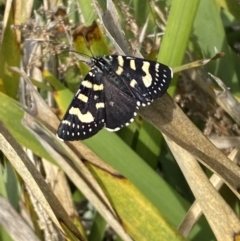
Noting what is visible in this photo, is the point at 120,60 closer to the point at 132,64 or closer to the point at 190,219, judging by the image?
the point at 132,64

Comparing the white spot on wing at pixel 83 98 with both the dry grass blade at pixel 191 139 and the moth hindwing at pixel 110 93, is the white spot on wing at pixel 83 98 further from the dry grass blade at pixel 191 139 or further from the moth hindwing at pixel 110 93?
the dry grass blade at pixel 191 139

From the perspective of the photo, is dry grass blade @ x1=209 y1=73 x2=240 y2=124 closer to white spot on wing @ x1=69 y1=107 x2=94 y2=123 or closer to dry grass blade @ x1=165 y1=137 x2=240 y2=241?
dry grass blade @ x1=165 y1=137 x2=240 y2=241

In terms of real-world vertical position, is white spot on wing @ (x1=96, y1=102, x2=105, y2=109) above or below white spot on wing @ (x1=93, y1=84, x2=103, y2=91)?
below

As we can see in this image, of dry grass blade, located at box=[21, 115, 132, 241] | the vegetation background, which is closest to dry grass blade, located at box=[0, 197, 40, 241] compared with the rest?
the vegetation background

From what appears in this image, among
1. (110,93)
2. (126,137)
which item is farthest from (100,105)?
(126,137)

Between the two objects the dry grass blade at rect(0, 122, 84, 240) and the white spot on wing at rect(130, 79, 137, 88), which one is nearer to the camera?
the dry grass blade at rect(0, 122, 84, 240)

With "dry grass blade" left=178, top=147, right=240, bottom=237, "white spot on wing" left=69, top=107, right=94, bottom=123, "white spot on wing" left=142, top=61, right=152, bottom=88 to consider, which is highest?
"white spot on wing" left=142, top=61, right=152, bottom=88

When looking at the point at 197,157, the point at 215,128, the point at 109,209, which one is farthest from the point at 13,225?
the point at 215,128
